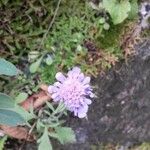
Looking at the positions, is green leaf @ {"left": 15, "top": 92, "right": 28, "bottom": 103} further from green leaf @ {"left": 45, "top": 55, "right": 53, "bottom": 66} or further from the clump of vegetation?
green leaf @ {"left": 45, "top": 55, "right": 53, "bottom": 66}

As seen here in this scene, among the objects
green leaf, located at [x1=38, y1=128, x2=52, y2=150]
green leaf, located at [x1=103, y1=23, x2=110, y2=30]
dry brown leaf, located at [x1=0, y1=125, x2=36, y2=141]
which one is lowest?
green leaf, located at [x1=38, y1=128, x2=52, y2=150]

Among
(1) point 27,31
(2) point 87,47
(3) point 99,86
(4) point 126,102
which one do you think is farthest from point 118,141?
(1) point 27,31

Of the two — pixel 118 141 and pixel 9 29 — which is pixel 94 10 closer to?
pixel 9 29

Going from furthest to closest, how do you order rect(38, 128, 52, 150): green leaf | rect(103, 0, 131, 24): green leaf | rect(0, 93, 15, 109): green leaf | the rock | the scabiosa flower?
the rock → rect(103, 0, 131, 24): green leaf → rect(38, 128, 52, 150): green leaf → the scabiosa flower → rect(0, 93, 15, 109): green leaf

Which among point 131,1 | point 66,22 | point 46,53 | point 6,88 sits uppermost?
point 131,1

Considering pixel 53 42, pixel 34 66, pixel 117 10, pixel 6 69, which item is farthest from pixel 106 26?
pixel 6 69

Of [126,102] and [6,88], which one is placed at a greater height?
[126,102]

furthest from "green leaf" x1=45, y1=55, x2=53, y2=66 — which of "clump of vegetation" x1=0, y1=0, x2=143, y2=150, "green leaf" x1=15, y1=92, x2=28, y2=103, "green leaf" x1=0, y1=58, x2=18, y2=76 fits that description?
"green leaf" x1=0, y1=58, x2=18, y2=76
